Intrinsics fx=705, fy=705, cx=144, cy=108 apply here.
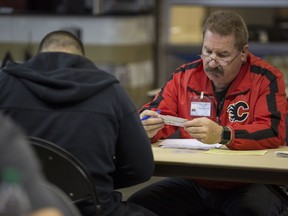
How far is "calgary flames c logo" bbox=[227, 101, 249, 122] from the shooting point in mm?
3438

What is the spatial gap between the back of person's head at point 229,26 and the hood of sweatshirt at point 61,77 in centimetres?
91

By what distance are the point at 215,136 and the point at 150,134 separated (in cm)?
34

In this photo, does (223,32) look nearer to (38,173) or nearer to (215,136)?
(215,136)

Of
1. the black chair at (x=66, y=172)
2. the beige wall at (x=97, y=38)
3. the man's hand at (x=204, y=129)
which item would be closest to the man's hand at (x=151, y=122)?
the man's hand at (x=204, y=129)

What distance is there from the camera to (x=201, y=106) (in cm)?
352

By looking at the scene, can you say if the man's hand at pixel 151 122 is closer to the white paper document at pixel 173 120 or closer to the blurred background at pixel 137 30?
the white paper document at pixel 173 120

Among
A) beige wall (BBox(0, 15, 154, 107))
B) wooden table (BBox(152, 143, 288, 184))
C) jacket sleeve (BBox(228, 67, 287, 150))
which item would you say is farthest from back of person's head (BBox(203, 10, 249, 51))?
beige wall (BBox(0, 15, 154, 107))

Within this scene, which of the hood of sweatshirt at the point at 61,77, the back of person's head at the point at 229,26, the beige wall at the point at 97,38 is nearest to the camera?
the hood of sweatshirt at the point at 61,77

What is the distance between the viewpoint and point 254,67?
11.6ft

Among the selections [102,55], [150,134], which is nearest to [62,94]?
[150,134]

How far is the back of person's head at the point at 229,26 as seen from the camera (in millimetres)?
3428

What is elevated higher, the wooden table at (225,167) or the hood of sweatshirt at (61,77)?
the hood of sweatshirt at (61,77)

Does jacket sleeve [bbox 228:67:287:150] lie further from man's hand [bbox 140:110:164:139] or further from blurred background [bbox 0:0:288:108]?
blurred background [bbox 0:0:288:108]

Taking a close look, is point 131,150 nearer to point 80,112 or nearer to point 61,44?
point 80,112
